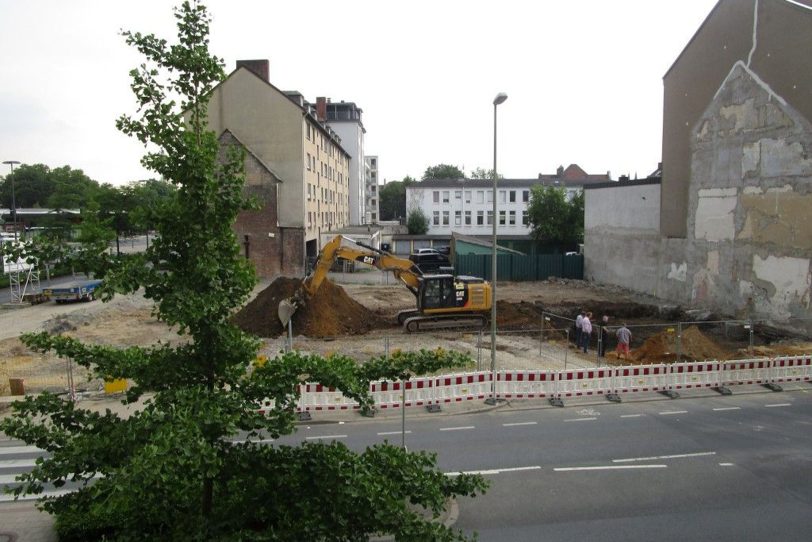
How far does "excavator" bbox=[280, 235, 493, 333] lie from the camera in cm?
2678

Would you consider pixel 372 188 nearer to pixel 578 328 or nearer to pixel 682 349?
pixel 578 328

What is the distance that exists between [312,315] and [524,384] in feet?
40.0

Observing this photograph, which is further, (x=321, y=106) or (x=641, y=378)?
(x=321, y=106)

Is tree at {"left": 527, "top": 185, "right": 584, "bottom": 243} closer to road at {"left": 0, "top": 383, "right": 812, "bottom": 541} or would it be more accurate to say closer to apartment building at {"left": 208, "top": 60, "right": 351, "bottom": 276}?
apartment building at {"left": 208, "top": 60, "right": 351, "bottom": 276}

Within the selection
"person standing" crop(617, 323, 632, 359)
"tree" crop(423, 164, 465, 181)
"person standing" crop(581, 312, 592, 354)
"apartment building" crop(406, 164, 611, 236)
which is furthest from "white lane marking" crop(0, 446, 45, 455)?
"tree" crop(423, 164, 465, 181)

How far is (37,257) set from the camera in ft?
18.0

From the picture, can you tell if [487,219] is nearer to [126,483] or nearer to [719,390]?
[719,390]

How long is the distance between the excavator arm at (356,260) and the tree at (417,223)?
49.6 metres

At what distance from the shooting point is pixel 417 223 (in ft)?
254

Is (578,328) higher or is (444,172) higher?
(444,172)

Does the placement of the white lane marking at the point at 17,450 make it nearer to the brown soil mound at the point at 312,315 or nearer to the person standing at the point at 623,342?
the brown soil mound at the point at 312,315

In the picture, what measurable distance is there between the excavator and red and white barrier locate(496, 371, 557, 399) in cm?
849

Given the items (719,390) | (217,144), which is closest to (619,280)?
(719,390)

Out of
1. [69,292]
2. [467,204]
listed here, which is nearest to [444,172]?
[467,204]
